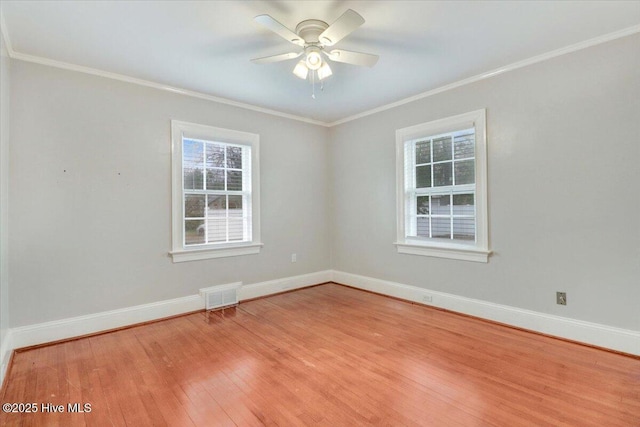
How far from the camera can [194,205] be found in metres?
3.79

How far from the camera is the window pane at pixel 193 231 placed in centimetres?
372

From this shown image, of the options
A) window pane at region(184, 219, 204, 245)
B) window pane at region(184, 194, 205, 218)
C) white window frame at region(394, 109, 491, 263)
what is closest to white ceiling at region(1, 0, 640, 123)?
white window frame at region(394, 109, 491, 263)

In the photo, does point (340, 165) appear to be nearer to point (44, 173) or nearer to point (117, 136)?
point (117, 136)

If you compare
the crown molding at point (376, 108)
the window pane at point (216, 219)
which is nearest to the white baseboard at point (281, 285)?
the window pane at point (216, 219)

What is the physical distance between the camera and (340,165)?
5020 millimetres

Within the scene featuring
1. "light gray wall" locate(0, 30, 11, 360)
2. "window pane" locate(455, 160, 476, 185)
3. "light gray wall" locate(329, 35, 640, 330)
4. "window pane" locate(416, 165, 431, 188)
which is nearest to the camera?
"light gray wall" locate(0, 30, 11, 360)

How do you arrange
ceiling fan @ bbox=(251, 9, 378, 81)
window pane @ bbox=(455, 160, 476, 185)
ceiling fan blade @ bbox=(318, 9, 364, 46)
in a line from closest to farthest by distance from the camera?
ceiling fan blade @ bbox=(318, 9, 364, 46)
ceiling fan @ bbox=(251, 9, 378, 81)
window pane @ bbox=(455, 160, 476, 185)

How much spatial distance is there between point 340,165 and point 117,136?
3.05 m

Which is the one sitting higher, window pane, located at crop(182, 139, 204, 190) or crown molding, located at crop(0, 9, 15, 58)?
crown molding, located at crop(0, 9, 15, 58)

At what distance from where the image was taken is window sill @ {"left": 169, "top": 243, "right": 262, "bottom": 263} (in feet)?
11.8

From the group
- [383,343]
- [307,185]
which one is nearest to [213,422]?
[383,343]

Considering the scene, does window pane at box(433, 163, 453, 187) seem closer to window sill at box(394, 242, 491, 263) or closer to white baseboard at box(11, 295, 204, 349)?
window sill at box(394, 242, 491, 263)

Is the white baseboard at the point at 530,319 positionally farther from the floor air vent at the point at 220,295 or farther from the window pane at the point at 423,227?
the floor air vent at the point at 220,295

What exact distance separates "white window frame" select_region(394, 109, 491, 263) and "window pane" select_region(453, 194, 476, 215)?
0.10 metres
